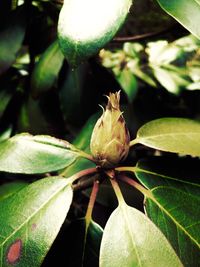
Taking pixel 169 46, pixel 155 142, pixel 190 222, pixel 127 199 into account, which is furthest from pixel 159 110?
pixel 190 222

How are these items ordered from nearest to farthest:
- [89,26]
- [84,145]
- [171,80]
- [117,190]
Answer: [89,26]
[117,190]
[84,145]
[171,80]

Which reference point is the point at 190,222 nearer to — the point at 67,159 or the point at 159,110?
the point at 67,159

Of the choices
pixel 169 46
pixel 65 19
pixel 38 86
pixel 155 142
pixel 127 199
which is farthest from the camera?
Answer: pixel 169 46

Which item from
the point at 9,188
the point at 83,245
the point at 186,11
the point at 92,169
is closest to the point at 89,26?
the point at 186,11

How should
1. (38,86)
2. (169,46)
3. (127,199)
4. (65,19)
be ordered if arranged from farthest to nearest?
(169,46) < (38,86) < (127,199) < (65,19)

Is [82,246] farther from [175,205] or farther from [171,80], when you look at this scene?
[171,80]

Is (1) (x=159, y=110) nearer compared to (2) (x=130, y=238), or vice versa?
(2) (x=130, y=238)

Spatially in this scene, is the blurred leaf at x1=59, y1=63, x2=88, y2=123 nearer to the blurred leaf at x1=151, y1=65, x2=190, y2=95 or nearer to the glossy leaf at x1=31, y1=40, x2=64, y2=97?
the glossy leaf at x1=31, y1=40, x2=64, y2=97
